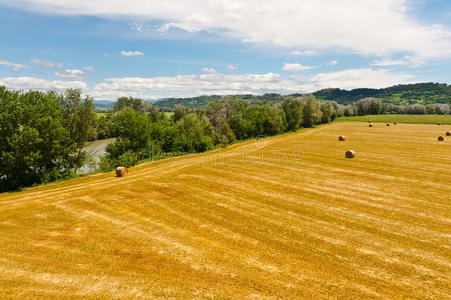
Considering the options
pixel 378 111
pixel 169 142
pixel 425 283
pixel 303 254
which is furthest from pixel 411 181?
pixel 378 111

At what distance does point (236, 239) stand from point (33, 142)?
3299 cm

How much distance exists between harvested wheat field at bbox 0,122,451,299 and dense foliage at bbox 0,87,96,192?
1394 centimetres

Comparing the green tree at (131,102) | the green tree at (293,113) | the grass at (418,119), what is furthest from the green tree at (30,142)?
the grass at (418,119)

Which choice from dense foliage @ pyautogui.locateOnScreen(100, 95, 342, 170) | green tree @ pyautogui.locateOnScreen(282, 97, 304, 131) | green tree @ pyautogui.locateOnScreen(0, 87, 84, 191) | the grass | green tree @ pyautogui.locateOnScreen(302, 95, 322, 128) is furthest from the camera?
green tree @ pyautogui.locateOnScreen(302, 95, 322, 128)

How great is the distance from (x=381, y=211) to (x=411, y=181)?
389 inches

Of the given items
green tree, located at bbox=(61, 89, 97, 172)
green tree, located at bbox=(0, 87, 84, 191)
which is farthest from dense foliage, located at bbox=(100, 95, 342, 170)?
green tree, located at bbox=(0, 87, 84, 191)

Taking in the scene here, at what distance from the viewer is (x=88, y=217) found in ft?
55.5

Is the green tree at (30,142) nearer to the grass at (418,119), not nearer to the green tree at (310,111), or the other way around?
the green tree at (310,111)

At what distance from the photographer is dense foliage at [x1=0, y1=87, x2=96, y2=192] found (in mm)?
31562

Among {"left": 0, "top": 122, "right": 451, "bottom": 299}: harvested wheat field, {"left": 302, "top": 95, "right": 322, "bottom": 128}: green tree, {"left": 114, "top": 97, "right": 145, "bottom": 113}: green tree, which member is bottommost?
{"left": 0, "top": 122, "right": 451, "bottom": 299}: harvested wheat field

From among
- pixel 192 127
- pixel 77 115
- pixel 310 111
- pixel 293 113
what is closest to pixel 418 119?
pixel 310 111

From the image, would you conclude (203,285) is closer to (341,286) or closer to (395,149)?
(341,286)

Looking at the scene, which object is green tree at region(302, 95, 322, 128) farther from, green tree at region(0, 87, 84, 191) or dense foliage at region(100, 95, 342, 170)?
green tree at region(0, 87, 84, 191)

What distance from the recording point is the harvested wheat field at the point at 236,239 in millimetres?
9773
